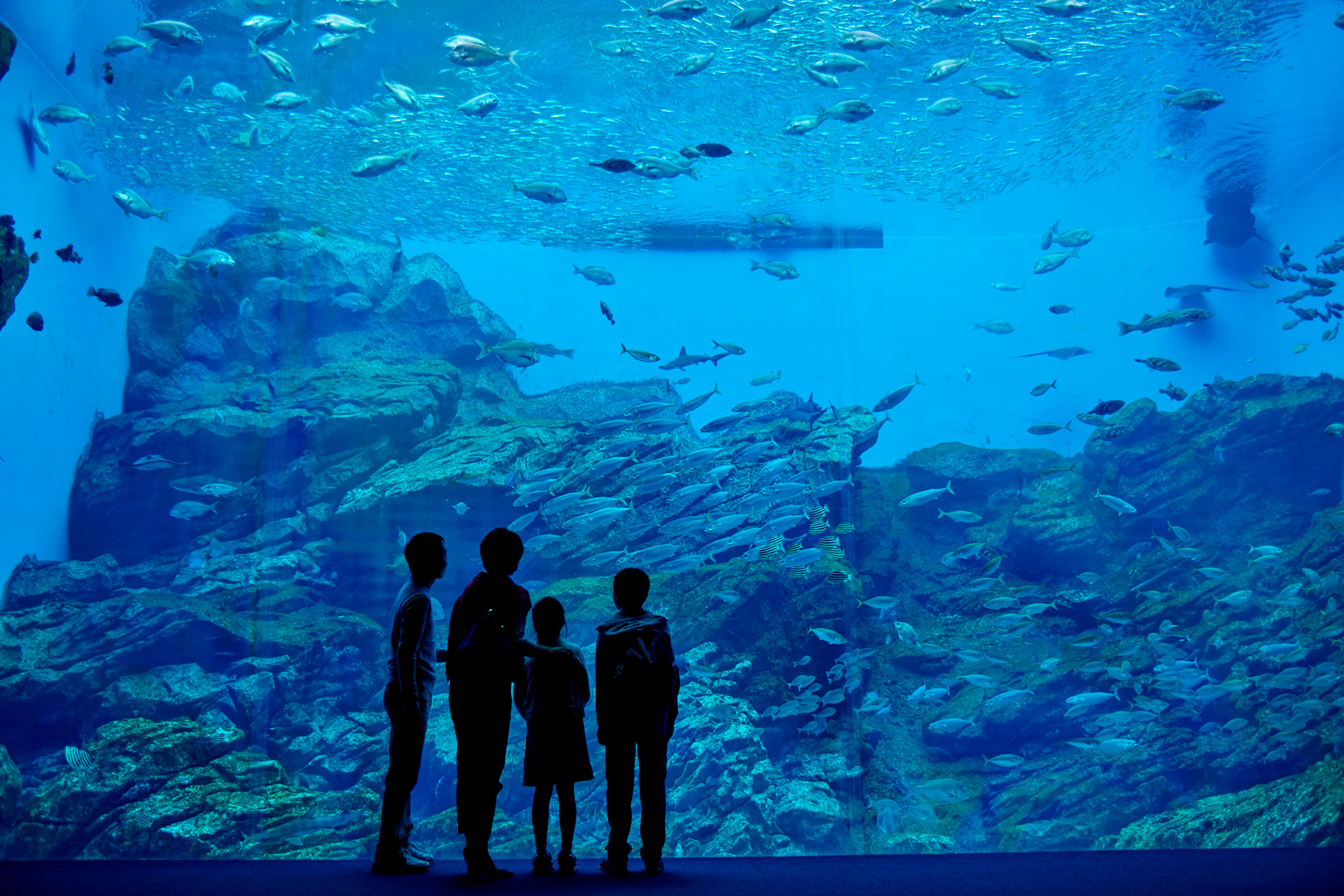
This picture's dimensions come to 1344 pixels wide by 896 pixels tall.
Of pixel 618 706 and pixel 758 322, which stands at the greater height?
pixel 758 322

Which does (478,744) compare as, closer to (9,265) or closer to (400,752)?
(400,752)

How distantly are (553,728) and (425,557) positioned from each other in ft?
3.19

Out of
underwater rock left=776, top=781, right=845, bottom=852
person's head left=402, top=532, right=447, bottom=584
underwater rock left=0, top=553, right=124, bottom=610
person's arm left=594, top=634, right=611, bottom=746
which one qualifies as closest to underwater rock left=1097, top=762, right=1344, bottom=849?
underwater rock left=776, top=781, right=845, bottom=852

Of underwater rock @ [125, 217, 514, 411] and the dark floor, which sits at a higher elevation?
underwater rock @ [125, 217, 514, 411]

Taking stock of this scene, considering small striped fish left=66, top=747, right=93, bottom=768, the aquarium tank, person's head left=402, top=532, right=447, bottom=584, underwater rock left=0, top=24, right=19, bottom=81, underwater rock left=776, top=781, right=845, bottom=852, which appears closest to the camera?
person's head left=402, top=532, right=447, bottom=584

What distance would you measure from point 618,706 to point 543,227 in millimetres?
16263

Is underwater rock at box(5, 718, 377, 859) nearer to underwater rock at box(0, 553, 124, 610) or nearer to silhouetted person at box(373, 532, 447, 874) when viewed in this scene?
underwater rock at box(0, 553, 124, 610)

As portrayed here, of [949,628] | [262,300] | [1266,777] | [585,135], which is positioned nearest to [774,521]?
[949,628]

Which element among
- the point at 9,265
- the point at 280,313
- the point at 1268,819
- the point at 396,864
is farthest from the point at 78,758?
the point at 1268,819

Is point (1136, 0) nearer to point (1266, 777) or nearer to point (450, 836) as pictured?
point (1266, 777)

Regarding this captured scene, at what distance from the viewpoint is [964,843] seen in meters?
10.6

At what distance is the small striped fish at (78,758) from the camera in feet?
29.2

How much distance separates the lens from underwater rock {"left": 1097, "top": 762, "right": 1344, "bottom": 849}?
820cm

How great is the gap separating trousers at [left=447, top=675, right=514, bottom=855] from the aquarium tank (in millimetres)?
6658
